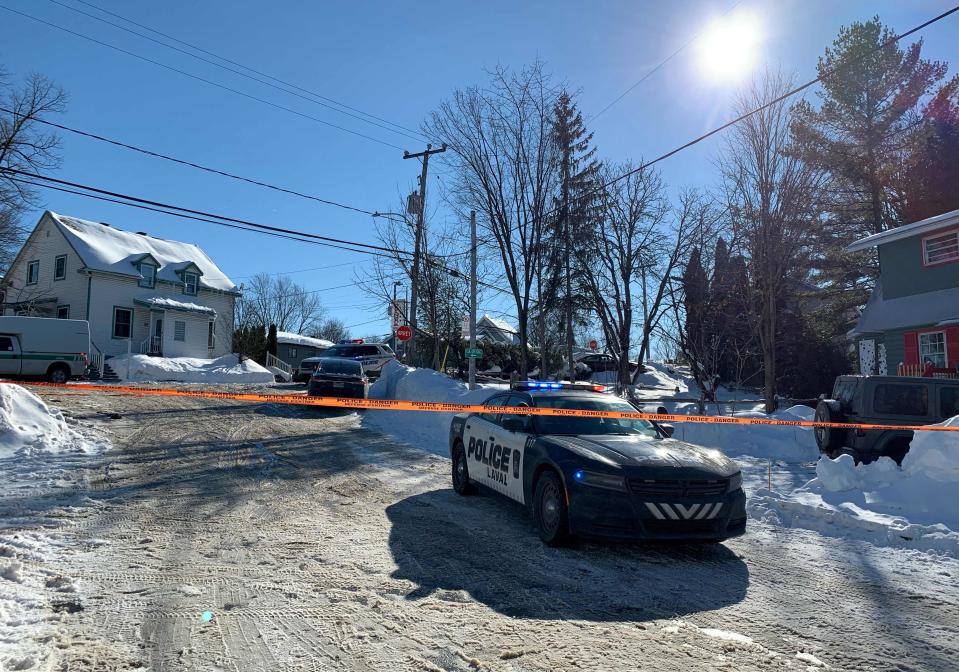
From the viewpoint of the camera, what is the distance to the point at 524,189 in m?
21.1

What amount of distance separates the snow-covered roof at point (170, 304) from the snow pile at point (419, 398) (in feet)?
58.0

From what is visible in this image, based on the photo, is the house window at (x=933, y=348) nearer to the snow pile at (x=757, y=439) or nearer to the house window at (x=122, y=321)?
the snow pile at (x=757, y=439)

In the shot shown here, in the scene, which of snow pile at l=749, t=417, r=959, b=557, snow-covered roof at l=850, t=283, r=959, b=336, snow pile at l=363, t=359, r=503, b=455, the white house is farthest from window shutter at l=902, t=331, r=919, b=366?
the white house

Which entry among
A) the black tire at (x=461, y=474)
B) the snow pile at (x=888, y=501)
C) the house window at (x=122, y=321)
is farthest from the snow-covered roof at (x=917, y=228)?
the house window at (x=122, y=321)

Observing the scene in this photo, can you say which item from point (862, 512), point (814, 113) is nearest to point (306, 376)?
point (862, 512)

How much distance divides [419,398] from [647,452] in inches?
585

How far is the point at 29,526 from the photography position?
19.3 ft

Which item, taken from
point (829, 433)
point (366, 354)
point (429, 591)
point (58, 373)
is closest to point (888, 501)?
point (829, 433)

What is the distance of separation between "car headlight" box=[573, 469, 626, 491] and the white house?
3131 centimetres

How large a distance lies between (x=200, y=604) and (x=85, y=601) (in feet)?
2.54

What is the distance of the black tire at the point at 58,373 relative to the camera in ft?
73.5

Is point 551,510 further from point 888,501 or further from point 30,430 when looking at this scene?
point 30,430

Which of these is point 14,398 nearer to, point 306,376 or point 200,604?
point 200,604

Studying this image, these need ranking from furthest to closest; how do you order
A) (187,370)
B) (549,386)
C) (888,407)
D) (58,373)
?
1. (187,370)
2. (58,373)
3. (888,407)
4. (549,386)
